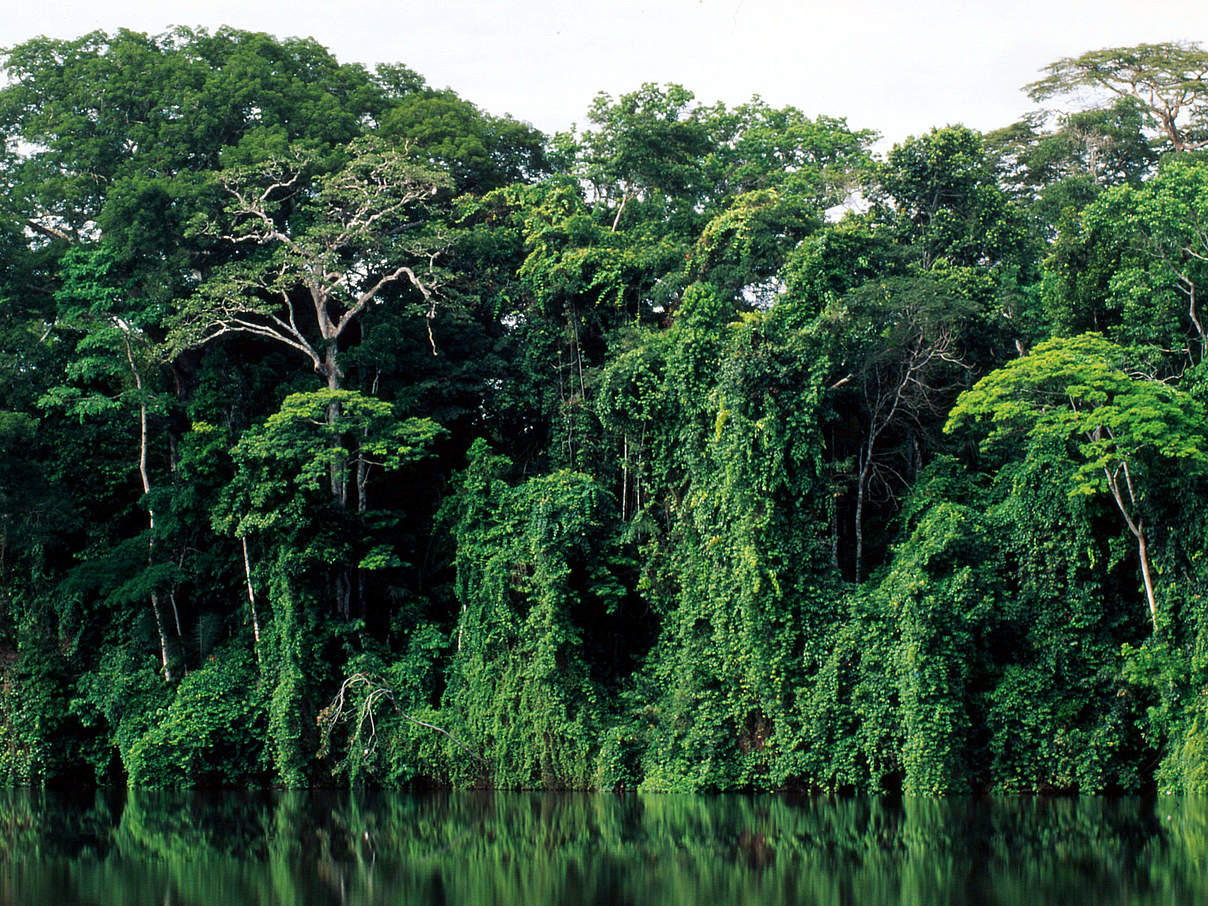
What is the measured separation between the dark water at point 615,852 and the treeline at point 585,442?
1.77 metres

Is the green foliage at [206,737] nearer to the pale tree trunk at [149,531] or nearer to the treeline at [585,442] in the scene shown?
the treeline at [585,442]

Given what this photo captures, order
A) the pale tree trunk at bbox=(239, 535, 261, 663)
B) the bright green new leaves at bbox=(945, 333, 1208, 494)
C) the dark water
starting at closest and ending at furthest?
the dark water, the bright green new leaves at bbox=(945, 333, 1208, 494), the pale tree trunk at bbox=(239, 535, 261, 663)

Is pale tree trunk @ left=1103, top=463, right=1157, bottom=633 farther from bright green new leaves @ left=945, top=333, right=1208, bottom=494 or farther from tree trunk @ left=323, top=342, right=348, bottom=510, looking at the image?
tree trunk @ left=323, top=342, right=348, bottom=510

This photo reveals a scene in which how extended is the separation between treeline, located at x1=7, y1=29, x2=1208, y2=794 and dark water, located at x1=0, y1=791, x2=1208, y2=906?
1.77 meters

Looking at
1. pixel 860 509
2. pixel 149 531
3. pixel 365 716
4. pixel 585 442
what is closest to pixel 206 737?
pixel 365 716

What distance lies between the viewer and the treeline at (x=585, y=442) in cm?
1631

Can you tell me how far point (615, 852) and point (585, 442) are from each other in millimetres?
10204

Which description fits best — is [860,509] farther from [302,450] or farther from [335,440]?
[302,450]

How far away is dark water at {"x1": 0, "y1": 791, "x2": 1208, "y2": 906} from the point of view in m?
9.28

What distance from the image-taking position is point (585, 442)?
2088 centimetres

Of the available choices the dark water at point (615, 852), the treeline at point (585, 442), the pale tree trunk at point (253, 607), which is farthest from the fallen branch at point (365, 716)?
the pale tree trunk at point (253, 607)

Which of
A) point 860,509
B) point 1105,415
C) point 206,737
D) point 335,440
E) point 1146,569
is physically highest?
point 335,440

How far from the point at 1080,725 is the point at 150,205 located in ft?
52.7

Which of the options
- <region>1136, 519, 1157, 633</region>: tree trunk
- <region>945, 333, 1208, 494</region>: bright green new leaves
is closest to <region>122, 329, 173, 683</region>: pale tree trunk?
<region>945, 333, 1208, 494</region>: bright green new leaves
